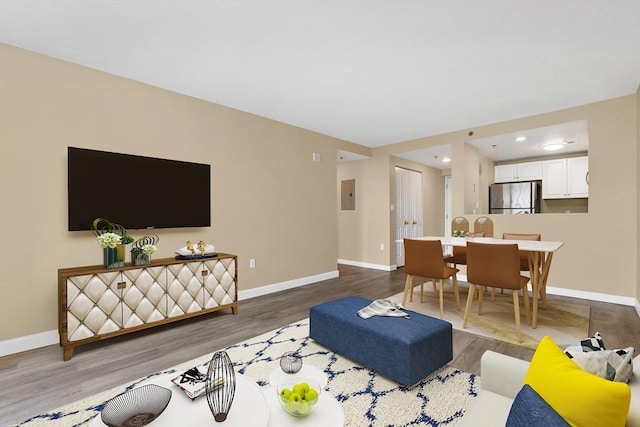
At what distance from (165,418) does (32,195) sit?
257 cm

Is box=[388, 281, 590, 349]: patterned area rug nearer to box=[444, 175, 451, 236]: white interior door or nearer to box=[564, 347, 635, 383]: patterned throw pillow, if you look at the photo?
box=[564, 347, 635, 383]: patterned throw pillow

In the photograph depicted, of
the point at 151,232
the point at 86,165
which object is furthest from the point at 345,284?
the point at 86,165

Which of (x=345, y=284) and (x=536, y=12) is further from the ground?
(x=536, y=12)

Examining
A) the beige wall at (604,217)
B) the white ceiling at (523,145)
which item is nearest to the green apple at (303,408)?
the beige wall at (604,217)

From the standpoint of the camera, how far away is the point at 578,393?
33.3 inches

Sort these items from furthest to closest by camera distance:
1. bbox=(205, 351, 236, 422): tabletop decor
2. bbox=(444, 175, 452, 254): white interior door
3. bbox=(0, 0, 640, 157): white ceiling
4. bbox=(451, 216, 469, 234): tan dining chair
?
bbox=(444, 175, 452, 254): white interior door → bbox=(451, 216, 469, 234): tan dining chair → bbox=(0, 0, 640, 157): white ceiling → bbox=(205, 351, 236, 422): tabletop decor

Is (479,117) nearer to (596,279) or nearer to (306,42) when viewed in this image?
(596,279)

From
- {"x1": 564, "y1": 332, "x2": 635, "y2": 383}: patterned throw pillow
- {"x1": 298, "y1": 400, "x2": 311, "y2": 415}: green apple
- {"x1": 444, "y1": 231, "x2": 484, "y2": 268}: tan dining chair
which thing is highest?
{"x1": 564, "y1": 332, "x2": 635, "y2": 383}: patterned throw pillow

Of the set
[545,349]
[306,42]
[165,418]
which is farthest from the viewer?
[306,42]

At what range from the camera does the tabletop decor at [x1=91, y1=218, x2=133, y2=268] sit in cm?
267

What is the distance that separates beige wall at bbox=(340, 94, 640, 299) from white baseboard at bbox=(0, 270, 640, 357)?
0.07m

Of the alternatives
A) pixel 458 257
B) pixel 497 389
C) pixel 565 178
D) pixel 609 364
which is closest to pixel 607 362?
pixel 609 364

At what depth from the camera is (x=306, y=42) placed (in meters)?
2.58

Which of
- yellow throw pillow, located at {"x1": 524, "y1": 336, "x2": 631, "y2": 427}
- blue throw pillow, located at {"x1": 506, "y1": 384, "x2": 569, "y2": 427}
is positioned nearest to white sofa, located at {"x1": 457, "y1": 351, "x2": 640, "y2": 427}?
yellow throw pillow, located at {"x1": 524, "y1": 336, "x2": 631, "y2": 427}
